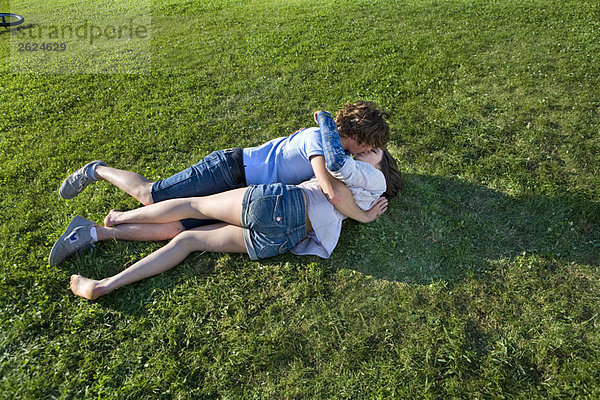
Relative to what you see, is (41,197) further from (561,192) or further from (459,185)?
(561,192)

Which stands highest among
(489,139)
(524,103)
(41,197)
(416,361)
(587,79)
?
(587,79)

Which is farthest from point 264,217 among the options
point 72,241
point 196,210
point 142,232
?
point 72,241

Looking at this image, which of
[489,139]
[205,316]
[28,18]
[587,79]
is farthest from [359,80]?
[28,18]

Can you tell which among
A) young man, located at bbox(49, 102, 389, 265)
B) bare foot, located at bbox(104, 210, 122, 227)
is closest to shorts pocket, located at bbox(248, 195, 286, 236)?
young man, located at bbox(49, 102, 389, 265)

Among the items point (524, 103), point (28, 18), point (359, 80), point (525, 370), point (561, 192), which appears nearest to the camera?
point (525, 370)

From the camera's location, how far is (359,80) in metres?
8.28

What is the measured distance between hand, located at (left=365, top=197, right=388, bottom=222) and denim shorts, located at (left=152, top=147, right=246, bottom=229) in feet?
5.22

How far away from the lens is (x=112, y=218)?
514 cm

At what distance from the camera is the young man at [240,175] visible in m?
4.79

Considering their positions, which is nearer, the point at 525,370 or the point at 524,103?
the point at 525,370

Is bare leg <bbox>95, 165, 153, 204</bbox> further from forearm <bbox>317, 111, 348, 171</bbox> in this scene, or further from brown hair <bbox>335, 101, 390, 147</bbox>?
brown hair <bbox>335, 101, 390, 147</bbox>

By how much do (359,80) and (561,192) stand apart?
14.0 feet

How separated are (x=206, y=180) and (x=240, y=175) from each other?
412 mm

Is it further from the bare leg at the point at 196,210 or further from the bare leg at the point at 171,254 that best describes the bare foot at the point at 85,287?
the bare leg at the point at 196,210
